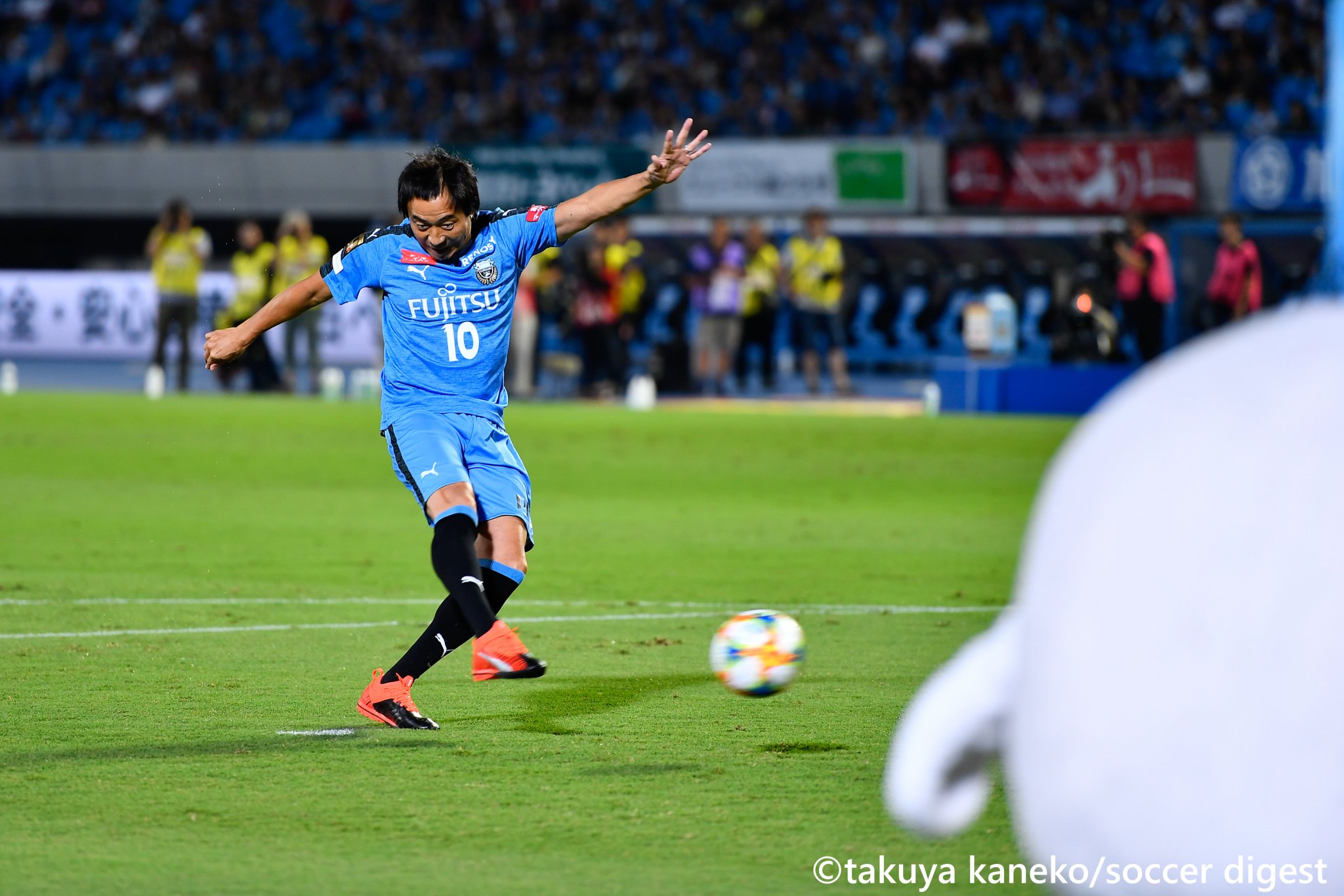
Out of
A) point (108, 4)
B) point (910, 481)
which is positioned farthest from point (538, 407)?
point (108, 4)

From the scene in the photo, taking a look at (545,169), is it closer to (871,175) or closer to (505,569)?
(871,175)

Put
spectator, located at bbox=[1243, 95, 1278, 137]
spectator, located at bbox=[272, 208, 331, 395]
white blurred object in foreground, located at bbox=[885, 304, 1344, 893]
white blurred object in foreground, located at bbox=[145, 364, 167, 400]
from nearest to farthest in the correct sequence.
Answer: white blurred object in foreground, located at bbox=[885, 304, 1344, 893] → white blurred object in foreground, located at bbox=[145, 364, 167, 400] → spectator, located at bbox=[272, 208, 331, 395] → spectator, located at bbox=[1243, 95, 1278, 137]

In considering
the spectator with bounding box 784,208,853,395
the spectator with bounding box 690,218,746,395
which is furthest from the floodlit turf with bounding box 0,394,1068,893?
the spectator with bounding box 690,218,746,395

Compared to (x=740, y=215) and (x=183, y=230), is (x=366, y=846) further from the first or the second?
(x=740, y=215)

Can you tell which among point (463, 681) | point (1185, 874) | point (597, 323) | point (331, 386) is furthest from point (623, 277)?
point (1185, 874)

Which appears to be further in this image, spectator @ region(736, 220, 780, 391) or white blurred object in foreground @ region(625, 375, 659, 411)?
spectator @ region(736, 220, 780, 391)

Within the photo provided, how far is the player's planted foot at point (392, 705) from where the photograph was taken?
209 inches

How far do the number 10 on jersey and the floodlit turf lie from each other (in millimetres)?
1119

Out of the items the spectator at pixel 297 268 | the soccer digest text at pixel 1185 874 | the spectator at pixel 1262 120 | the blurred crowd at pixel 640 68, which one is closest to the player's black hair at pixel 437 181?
the soccer digest text at pixel 1185 874

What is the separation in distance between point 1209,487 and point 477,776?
3.11 m

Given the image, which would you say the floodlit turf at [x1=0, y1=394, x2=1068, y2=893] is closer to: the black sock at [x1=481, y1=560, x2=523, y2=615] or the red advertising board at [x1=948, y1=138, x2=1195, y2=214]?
the black sock at [x1=481, y1=560, x2=523, y2=615]

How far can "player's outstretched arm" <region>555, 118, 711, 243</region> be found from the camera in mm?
5715

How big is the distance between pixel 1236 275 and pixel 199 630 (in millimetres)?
16137

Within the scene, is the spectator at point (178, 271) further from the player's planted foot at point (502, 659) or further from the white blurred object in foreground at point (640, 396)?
the player's planted foot at point (502, 659)
